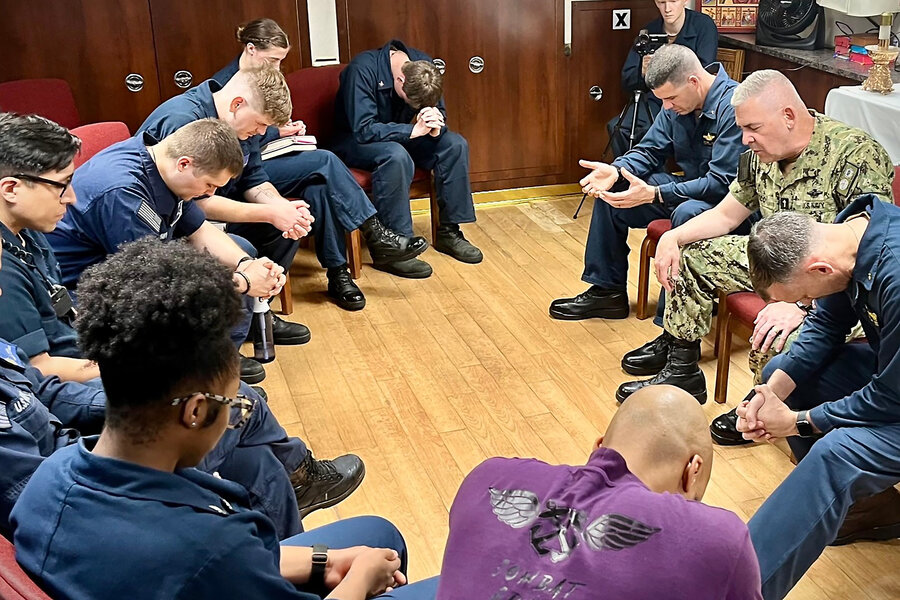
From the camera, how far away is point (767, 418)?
2.53 meters

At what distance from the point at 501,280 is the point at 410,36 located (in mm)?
1493

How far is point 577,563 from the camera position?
141cm

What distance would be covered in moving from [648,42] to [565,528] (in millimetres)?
4016

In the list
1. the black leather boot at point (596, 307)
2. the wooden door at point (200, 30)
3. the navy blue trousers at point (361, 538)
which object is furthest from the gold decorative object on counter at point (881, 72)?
the navy blue trousers at point (361, 538)

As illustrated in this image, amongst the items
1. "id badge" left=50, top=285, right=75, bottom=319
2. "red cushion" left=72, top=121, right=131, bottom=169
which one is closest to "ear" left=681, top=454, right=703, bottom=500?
Result: "id badge" left=50, top=285, right=75, bottom=319

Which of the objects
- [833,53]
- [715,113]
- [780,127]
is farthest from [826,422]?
[833,53]

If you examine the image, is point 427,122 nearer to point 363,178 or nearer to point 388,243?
point 363,178

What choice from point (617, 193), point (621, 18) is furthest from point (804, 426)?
point (621, 18)

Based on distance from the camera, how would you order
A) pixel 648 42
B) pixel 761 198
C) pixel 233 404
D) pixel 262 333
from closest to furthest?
pixel 233 404 < pixel 761 198 < pixel 262 333 < pixel 648 42

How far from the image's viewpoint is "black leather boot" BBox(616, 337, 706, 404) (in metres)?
3.46

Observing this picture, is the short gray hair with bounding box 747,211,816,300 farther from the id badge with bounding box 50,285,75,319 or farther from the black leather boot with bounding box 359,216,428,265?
the black leather boot with bounding box 359,216,428,265

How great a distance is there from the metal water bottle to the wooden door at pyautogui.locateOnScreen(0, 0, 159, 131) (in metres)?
1.70

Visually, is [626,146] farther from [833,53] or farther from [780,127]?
[780,127]

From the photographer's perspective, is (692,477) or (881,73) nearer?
(692,477)
